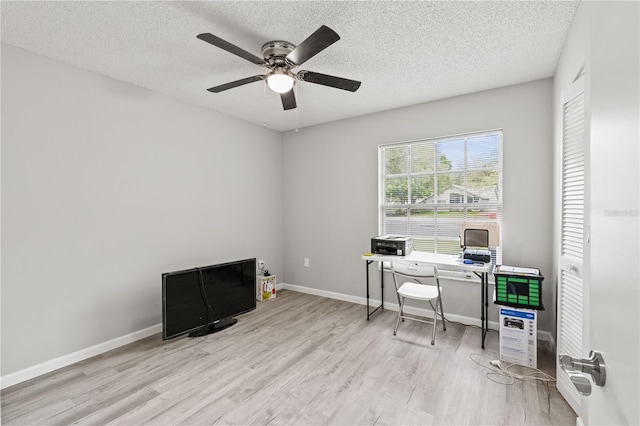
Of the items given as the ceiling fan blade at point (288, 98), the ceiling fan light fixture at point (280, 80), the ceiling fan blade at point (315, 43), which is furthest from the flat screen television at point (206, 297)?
the ceiling fan blade at point (315, 43)

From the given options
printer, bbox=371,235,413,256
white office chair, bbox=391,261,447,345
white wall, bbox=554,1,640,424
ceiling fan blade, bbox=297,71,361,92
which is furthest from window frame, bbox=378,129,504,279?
white wall, bbox=554,1,640,424

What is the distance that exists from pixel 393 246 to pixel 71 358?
10.8ft

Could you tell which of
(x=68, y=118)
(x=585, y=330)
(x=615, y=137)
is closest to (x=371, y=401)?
(x=585, y=330)

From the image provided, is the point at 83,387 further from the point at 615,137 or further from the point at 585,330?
the point at 585,330

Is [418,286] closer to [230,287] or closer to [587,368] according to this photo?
[230,287]

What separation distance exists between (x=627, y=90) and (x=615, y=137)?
100 mm

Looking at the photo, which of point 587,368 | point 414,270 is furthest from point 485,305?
point 587,368

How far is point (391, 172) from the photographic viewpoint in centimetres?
395

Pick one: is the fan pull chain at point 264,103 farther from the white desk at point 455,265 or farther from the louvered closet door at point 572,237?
the louvered closet door at point 572,237

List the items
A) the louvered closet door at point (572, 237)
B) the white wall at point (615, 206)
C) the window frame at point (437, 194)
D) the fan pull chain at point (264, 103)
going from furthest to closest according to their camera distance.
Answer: the window frame at point (437, 194)
the fan pull chain at point (264, 103)
the louvered closet door at point (572, 237)
the white wall at point (615, 206)

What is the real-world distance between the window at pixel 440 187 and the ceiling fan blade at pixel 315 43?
218cm

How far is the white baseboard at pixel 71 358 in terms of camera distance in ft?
7.43

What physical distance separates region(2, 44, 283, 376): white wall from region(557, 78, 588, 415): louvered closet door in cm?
358

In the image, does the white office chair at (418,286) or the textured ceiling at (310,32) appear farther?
the white office chair at (418,286)
